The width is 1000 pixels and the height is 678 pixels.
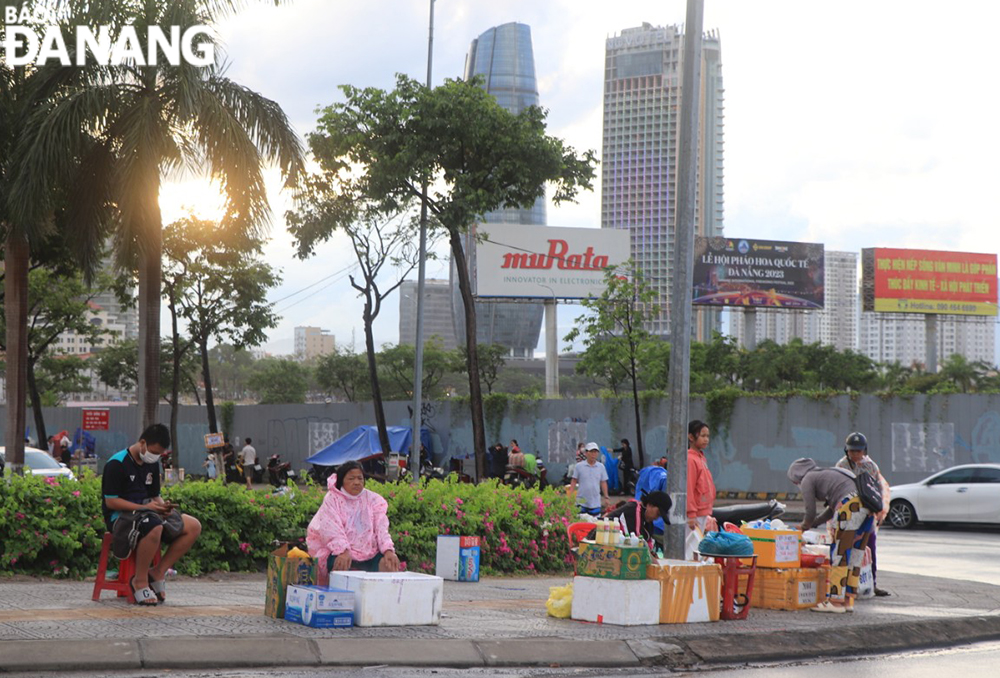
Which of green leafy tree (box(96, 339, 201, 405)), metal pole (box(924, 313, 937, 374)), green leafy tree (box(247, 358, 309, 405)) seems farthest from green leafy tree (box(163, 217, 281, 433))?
green leafy tree (box(247, 358, 309, 405))

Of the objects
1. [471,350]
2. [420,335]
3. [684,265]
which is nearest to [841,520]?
[684,265]

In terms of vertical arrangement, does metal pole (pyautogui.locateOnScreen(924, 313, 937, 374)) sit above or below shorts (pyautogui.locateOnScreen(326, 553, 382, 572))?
above

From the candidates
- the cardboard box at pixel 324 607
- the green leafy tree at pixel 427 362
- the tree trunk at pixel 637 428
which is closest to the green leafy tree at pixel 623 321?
the tree trunk at pixel 637 428

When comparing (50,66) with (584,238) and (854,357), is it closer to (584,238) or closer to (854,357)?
(584,238)

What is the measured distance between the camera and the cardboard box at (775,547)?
10.6 metres

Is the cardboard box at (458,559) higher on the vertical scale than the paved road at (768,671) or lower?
higher

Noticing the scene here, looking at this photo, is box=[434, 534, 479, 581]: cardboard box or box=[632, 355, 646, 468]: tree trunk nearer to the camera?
box=[434, 534, 479, 581]: cardboard box

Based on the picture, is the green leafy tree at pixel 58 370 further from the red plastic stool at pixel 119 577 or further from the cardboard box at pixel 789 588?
the cardboard box at pixel 789 588

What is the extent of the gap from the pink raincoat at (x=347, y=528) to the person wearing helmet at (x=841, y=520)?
413cm

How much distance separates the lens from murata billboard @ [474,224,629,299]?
6194 centimetres

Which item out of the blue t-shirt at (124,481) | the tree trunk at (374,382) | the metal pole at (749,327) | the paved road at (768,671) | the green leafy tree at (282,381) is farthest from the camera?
the green leafy tree at (282,381)

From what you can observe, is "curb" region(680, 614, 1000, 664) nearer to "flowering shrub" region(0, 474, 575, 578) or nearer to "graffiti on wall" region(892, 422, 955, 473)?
"flowering shrub" region(0, 474, 575, 578)

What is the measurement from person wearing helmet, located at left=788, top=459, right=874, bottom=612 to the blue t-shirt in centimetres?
583

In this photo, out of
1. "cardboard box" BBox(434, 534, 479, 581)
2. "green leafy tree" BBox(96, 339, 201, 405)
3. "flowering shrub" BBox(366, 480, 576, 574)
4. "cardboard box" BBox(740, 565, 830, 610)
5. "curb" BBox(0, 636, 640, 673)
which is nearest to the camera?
"curb" BBox(0, 636, 640, 673)
